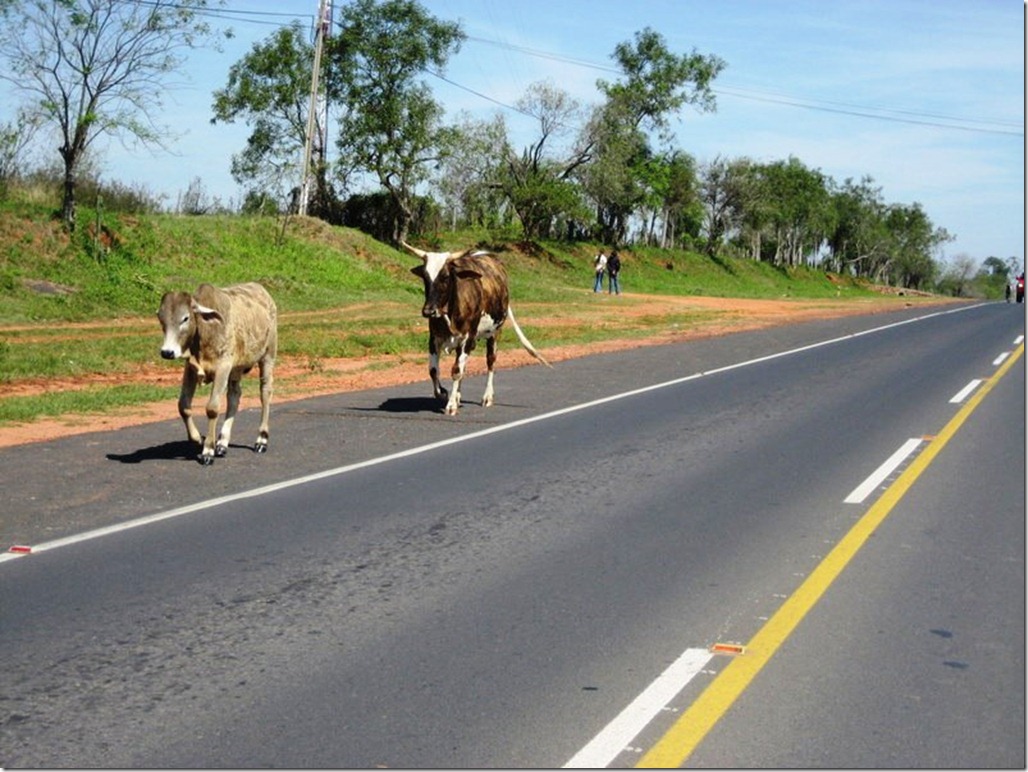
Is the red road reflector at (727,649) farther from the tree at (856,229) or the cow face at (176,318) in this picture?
the tree at (856,229)

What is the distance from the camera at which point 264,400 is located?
13.4 meters

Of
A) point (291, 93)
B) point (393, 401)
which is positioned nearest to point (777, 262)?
point (291, 93)

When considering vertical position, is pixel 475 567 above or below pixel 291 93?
below

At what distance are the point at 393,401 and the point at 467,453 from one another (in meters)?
4.75

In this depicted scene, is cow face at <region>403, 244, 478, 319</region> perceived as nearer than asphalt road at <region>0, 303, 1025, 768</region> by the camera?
No

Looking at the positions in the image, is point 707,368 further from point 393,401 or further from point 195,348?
point 195,348

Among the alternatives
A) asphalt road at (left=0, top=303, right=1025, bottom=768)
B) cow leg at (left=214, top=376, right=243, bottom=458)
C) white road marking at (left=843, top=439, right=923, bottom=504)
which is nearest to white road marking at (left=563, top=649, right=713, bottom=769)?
asphalt road at (left=0, top=303, right=1025, bottom=768)

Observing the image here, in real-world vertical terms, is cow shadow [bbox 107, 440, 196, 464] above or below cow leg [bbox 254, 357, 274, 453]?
below

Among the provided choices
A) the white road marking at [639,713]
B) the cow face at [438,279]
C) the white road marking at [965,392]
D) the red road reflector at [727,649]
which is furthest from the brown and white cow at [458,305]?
the white road marking at [639,713]

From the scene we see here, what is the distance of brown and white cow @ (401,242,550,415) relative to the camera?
1597cm

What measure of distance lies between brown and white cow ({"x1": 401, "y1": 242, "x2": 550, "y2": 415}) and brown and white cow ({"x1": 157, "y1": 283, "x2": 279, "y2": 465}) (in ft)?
9.96

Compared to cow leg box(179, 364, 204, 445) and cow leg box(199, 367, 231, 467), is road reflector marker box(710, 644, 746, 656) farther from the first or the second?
cow leg box(179, 364, 204, 445)

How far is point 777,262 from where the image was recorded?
116m

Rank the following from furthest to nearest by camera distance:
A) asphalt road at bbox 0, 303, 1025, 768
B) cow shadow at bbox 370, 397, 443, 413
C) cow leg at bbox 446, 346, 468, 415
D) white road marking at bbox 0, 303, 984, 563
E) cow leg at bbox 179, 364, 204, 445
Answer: cow shadow at bbox 370, 397, 443, 413 → cow leg at bbox 446, 346, 468, 415 → cow leg at bbox 179, 364, 204, 445 → white road marking at bbox 0, 303, 984, 563 → asphalt road at bbox 0, 303, 1025, 768
